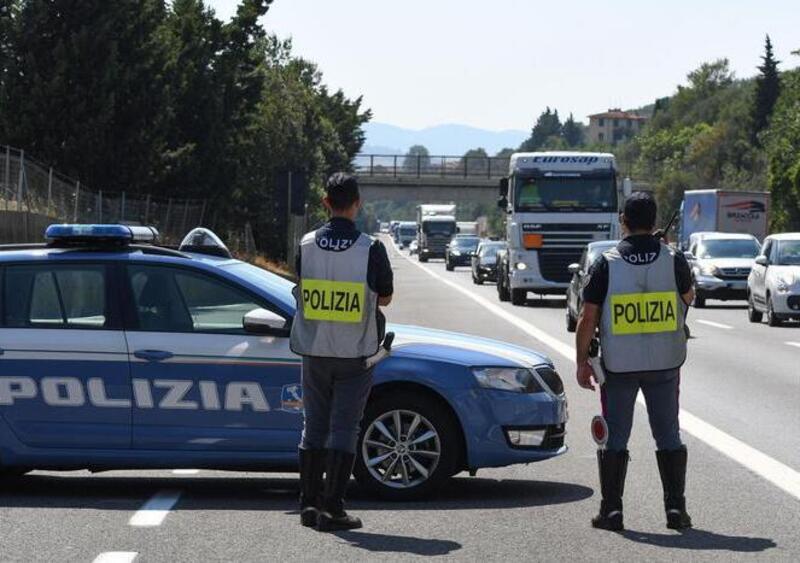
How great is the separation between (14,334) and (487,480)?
295 cm

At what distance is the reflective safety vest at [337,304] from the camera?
9078 mm

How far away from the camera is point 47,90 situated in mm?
40531

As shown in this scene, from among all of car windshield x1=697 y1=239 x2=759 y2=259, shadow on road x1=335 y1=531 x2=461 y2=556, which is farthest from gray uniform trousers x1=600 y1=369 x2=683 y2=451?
car windshield x1=697 y1=239 x2=759 y2=259

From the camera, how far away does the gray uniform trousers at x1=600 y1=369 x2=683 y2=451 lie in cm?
905

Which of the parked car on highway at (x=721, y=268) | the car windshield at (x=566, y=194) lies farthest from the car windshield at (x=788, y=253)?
the parked car on highway at (x=721, y=268)

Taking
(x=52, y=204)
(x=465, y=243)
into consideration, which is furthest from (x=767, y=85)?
(x=52, y=204)

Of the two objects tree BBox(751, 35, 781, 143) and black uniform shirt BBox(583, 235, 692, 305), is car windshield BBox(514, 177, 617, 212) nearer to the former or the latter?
black uniform shirt BBox(583, 235, 692, 305)

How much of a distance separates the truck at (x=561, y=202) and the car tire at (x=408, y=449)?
27.2 meters

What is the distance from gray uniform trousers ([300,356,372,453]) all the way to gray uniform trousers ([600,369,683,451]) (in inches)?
47.8

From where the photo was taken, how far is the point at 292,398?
998 centimetres

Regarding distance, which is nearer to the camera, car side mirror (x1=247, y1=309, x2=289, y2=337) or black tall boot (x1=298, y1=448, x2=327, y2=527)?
black tall boot (x1=298, y1=448, x2=327, y2=527)

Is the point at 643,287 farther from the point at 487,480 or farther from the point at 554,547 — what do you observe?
the point at 487,480

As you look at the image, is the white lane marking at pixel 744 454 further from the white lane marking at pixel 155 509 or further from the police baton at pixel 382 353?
the white lane marking at pixel 155 509

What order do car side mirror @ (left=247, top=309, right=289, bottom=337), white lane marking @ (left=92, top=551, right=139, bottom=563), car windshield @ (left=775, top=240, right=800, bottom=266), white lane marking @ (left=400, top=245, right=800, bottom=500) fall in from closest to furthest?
1. white lane marking @ (left=92, top=551, right=139, bottom=563)
2. car side mirror @ (left=247, top=309, right=289, bottom=337)
3. white lane marking @ (left=400, top=245, right=800, bottom=500)
4. car windshield @ (left=775, top=240, right=800, bottom=266)
